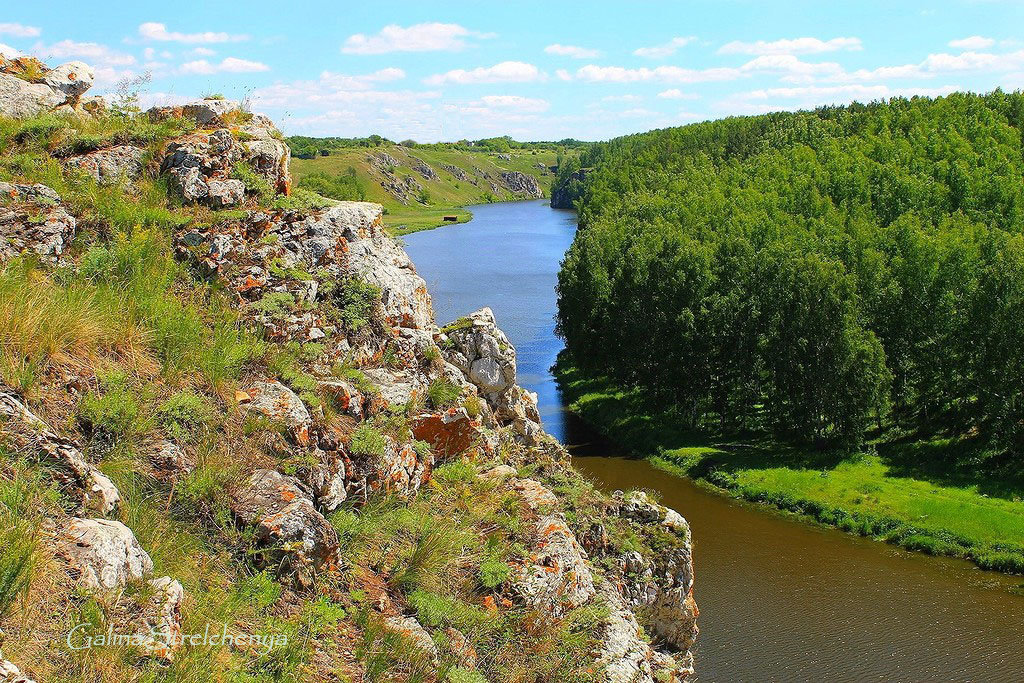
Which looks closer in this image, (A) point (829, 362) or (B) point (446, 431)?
(B) point (446, 431)

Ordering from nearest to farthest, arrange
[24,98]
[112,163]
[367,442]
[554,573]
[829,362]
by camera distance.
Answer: [367,442]
[554,573]
[112,163]
[24,98]
[829,362]

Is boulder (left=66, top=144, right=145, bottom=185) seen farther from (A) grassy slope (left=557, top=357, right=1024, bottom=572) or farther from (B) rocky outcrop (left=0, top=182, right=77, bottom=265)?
(A) grassy slope (left=557, top=357, right=1024, bottom=572)

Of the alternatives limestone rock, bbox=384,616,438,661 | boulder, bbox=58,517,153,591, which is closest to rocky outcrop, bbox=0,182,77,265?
boulder, bbox=58,517,153,591

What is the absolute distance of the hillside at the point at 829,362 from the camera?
3572 centimetres

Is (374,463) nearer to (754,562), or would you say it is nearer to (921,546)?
(754,562)

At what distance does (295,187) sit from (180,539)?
7.40m

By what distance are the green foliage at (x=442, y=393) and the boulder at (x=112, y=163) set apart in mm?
5337

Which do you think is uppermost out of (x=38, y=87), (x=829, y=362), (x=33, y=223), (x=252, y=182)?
(x=38, y=87)

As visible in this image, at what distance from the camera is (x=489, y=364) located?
A: 45.6ft

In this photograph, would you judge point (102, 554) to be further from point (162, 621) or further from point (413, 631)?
point (413, 631)

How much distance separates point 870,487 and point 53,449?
35.3 metres

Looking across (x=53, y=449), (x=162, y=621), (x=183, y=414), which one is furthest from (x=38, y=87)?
(x=162, y=621)

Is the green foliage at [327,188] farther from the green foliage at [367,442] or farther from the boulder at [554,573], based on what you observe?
the boulder at [554,573]

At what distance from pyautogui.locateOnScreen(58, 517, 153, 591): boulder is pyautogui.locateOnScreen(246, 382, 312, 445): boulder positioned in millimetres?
2445
